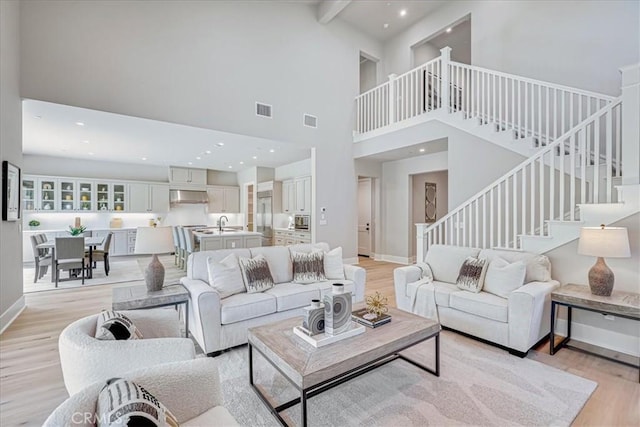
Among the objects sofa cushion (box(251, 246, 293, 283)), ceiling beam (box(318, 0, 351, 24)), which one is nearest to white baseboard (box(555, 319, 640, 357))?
sofa cushion (box(251, 246, 293, 283))

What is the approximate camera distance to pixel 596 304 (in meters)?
2.54

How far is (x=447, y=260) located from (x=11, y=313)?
17.6ft

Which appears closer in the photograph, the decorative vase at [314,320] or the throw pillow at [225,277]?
the decorative vase at [314,320]

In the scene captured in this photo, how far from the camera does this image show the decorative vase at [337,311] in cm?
205

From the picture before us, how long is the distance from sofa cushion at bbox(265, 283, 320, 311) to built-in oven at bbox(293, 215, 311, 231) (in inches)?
163

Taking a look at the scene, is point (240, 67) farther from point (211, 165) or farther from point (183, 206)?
point (183, 206)

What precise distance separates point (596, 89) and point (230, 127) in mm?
6105

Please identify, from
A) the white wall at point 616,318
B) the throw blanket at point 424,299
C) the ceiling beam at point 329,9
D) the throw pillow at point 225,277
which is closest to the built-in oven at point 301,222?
the throw blanket at point 424,299

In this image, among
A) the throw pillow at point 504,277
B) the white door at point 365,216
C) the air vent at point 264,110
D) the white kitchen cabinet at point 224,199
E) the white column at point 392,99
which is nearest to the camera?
the throw pillow at point 504,277

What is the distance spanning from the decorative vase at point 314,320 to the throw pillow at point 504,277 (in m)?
2.00

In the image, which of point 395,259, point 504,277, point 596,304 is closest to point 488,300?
point 504,277

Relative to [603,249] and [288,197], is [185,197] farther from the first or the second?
[603,249]

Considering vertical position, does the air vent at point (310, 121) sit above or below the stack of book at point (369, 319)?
above

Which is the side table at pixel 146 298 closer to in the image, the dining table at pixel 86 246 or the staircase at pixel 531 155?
the staircase at pixel 531 155
